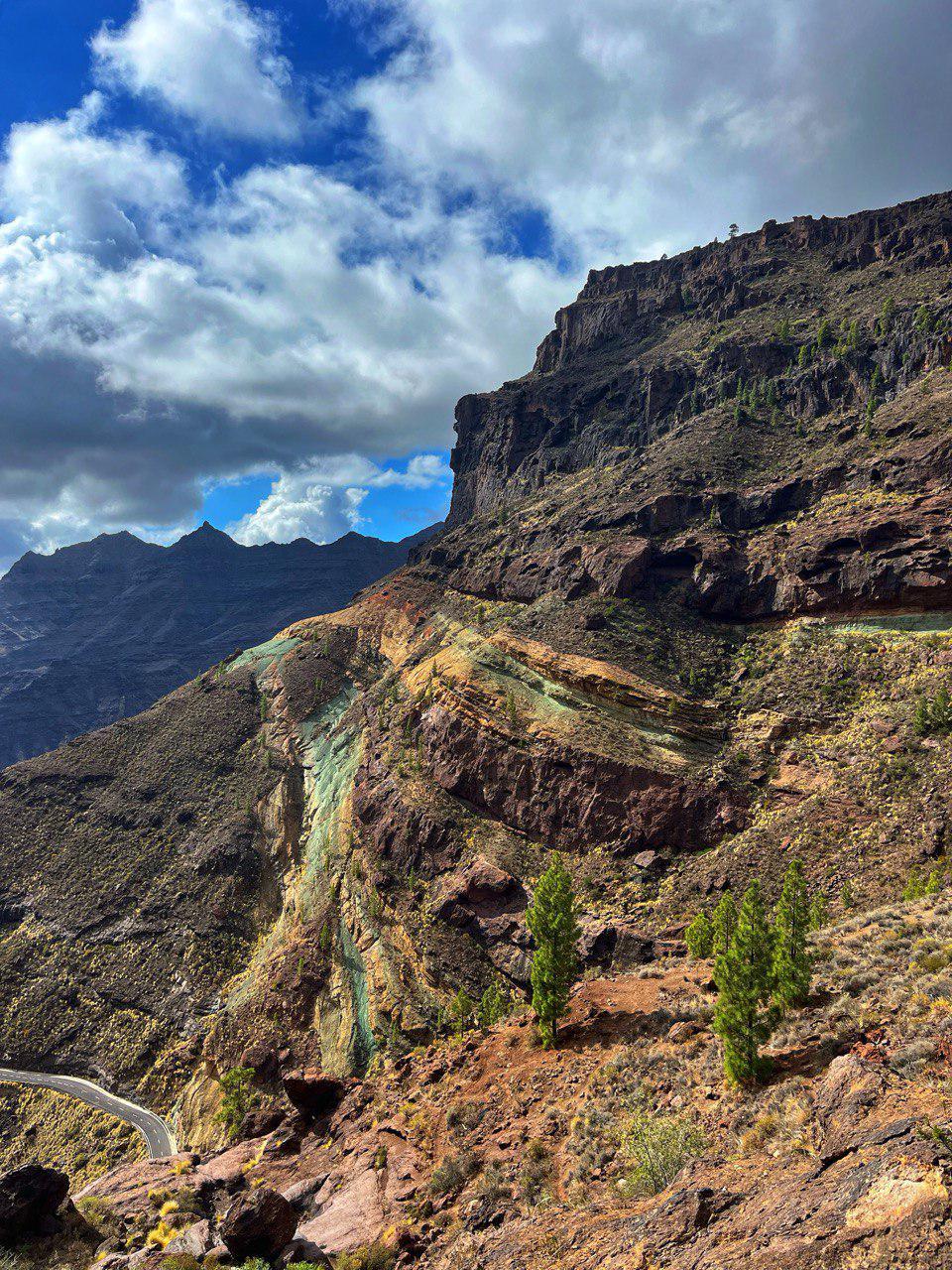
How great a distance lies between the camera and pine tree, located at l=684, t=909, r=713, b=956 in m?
34.4

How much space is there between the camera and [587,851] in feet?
168

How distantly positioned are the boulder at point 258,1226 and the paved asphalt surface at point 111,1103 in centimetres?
3133

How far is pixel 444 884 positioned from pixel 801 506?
59483 millimetres

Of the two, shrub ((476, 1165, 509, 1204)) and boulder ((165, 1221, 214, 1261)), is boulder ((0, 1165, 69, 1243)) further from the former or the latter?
shrub ((476, 1165, 509, 1204))

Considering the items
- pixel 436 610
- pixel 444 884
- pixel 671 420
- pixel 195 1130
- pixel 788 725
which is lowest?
pixel 195 1130

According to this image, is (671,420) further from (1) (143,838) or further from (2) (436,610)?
(1) (143,838)

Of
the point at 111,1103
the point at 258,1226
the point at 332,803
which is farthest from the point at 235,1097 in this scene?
the point at 332,803

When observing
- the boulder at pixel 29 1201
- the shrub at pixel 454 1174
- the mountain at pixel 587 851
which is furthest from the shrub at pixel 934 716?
the boulder at pixel 29 1201

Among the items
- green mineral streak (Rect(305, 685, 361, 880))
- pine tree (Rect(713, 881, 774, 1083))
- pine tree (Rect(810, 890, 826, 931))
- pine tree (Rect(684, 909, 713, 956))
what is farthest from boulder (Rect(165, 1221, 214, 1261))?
green mineral streak (Rect(305, 685, 361, 880))

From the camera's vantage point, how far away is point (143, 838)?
75.3 m

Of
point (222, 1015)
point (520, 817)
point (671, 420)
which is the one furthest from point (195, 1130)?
point (671, 420)

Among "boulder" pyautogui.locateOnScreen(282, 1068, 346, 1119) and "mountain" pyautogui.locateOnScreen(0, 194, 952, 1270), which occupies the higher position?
"mountain" pyautogui.locateOnScreen(0, 194, 952, 1270)

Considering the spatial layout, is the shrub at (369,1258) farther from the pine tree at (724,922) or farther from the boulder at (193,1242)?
the pine tree at (724,922)

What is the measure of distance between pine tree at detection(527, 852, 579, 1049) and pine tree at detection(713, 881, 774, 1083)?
32.1 feet
